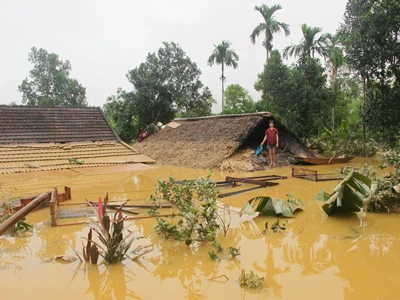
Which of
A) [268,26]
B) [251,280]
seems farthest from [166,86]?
[251,280]

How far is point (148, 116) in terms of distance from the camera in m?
23.3

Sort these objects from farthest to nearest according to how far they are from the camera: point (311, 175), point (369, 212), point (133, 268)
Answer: point (311, 175) < point (369, 212) < point (133, 268)

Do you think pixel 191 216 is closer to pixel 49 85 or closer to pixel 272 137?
pixel 272 137

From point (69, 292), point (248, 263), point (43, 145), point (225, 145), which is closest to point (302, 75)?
point (225, 145)

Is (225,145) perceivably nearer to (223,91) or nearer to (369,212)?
(369,212)

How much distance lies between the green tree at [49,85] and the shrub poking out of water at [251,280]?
29.4 metres

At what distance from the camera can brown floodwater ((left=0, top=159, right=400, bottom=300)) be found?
303 cm

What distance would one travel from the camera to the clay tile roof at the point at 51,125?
41.7 feet

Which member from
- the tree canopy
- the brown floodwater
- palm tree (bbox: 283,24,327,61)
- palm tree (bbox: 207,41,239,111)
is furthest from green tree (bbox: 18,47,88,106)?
the brown floodwater

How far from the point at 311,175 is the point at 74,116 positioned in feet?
33.7

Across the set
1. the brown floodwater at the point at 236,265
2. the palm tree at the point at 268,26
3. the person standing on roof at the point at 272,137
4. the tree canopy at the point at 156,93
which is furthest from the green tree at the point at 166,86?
the brown floodwater at the point at 236,265

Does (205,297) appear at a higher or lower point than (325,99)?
lower

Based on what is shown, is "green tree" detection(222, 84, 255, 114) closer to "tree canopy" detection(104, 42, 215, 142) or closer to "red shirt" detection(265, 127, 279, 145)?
"tree canopy" detection(104, 42, 215, 142)

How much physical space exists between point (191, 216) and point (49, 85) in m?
30.0
